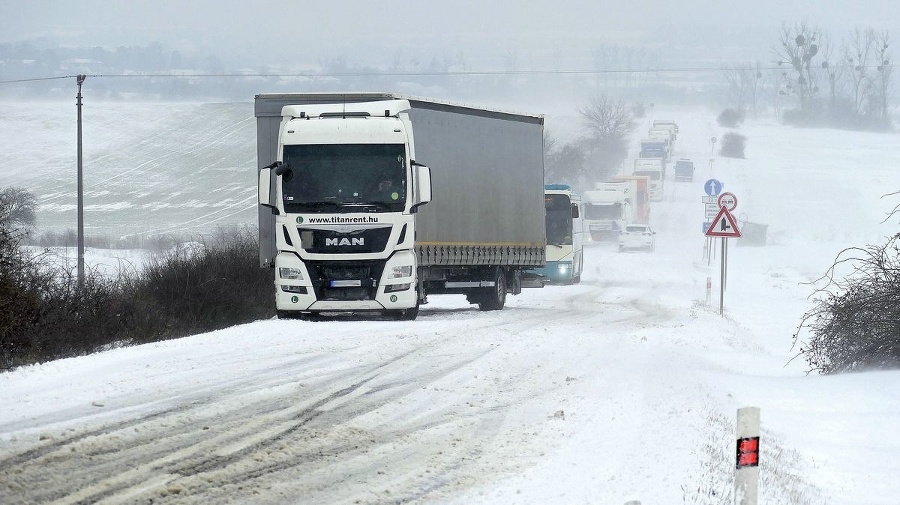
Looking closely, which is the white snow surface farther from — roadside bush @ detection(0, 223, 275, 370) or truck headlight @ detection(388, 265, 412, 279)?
roadside bush @ detection(0, 223, 275, 370)

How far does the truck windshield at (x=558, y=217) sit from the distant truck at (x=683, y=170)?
7649cm

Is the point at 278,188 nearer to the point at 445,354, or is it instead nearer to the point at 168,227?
the point at 445,354

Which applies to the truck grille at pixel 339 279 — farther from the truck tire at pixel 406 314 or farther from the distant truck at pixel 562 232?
the distant truck at pixel 562 232

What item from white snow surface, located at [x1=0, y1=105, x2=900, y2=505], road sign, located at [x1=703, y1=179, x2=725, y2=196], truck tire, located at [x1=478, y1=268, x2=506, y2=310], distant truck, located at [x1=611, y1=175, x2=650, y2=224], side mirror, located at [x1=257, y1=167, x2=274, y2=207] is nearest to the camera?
white snow surface, located at [x1=0, y1=105, x2=900, y2=505]

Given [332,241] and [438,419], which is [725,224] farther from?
[438,419]

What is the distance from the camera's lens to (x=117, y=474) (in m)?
7.14

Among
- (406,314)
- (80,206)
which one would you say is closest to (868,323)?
(406,314)

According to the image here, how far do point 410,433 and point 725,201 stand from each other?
1885 centimetres

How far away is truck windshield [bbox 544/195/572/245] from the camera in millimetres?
39469

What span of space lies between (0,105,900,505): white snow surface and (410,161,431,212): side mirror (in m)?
2.02

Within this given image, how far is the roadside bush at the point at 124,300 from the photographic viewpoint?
53.2ft

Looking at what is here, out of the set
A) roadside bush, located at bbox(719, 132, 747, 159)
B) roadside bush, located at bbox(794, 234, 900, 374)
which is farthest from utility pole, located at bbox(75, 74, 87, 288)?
roadside bush, located at bbox(719, 132, 747, 159)

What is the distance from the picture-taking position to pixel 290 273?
61.8 feet

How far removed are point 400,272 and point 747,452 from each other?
13127mm
